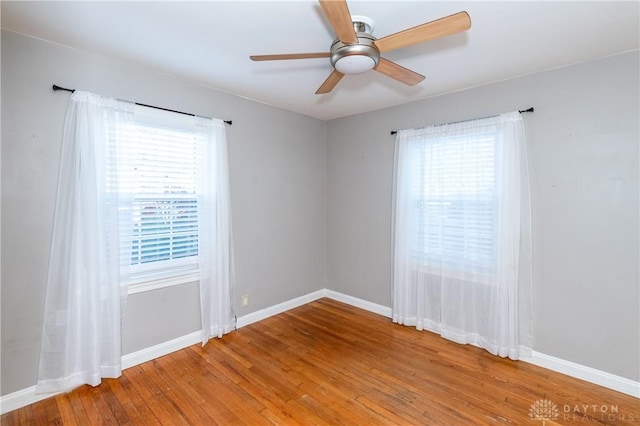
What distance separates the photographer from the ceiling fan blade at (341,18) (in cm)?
136

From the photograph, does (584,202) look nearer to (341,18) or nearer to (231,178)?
(341,18)

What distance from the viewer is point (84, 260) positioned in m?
2.27

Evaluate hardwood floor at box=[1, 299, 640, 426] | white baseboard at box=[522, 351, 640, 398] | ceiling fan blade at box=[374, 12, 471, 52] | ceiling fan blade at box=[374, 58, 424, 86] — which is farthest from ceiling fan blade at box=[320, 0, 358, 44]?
white baseboard at box=[522, 351, 640, 398]

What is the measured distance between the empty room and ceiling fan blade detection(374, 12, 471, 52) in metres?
0.01

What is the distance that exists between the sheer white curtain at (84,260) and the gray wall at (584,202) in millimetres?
3299

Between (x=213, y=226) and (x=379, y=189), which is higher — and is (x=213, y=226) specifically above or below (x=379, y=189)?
below

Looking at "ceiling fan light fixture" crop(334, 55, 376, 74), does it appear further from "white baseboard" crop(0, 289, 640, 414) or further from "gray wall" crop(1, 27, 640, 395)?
"white baseboard" crop(0, 289, 640, 414)

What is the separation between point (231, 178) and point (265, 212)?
605mm

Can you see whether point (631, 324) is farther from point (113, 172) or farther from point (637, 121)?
point (113, 172)

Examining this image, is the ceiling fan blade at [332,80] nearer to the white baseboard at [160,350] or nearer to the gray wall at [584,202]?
the gray wall at [584,202]

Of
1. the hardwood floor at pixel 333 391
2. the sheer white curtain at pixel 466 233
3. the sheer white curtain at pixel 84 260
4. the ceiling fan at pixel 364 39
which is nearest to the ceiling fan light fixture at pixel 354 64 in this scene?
the ceiling fan at pixel 364 39

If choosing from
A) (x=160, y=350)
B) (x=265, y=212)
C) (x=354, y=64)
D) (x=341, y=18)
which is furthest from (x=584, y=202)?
(x=160, y=350)

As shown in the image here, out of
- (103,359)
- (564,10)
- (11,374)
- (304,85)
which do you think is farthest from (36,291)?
(564,10)

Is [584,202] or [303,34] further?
[584,202]
